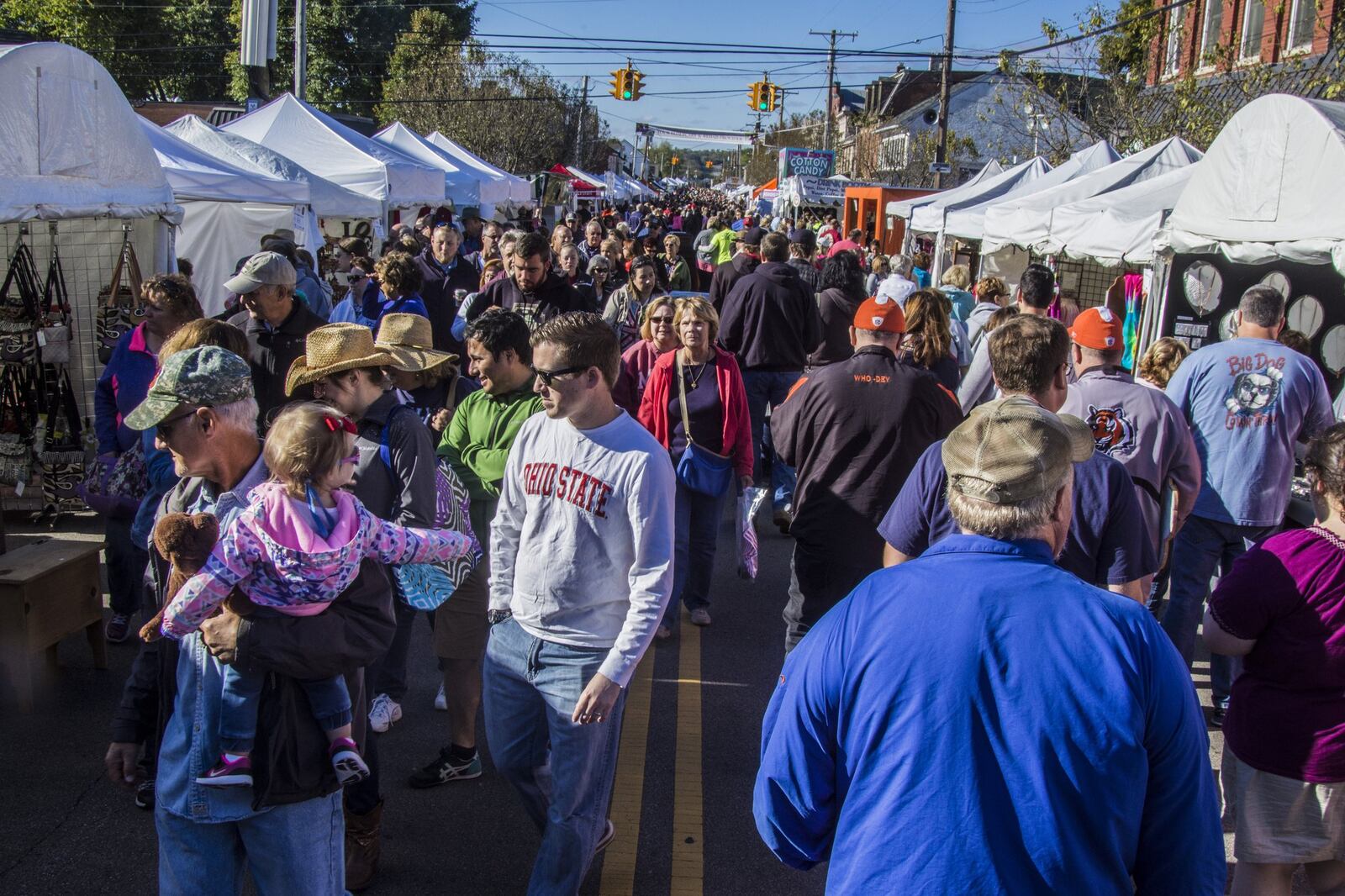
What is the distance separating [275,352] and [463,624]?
196 cm

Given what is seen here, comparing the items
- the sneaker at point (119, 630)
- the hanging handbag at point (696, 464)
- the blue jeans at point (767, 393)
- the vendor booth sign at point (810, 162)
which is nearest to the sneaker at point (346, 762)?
the hanging handbag at point (696, 464)

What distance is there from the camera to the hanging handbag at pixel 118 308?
7.84 metres

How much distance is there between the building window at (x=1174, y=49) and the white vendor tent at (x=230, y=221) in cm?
2188

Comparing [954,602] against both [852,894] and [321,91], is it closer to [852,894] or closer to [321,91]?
[852,894]

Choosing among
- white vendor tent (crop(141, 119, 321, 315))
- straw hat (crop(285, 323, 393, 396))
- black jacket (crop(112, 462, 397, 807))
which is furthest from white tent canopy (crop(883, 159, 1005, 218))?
black jacket (crop(112, 462, 397, 807))

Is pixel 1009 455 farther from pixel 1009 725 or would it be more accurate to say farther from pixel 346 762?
pixel 346 762

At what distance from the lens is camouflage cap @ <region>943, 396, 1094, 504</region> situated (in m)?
1.84

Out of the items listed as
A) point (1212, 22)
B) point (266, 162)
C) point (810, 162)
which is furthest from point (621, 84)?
point (266, 162)

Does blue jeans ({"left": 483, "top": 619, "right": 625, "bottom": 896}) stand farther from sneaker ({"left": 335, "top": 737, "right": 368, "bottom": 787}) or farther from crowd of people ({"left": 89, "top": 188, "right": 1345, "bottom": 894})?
sneaker ({"left": 335, "top": 737, "right": 368, "bottom": 787})

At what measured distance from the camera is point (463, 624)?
438 centimetres

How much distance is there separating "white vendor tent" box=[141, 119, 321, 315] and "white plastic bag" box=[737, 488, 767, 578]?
23.5 feet

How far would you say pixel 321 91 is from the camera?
4903cm

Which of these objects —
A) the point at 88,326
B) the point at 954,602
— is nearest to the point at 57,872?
the point at 954,602

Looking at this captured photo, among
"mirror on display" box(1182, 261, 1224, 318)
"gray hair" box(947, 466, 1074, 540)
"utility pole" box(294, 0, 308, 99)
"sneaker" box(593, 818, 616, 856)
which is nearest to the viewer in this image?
"gray hair" box(947, 466, 1074, 540)
